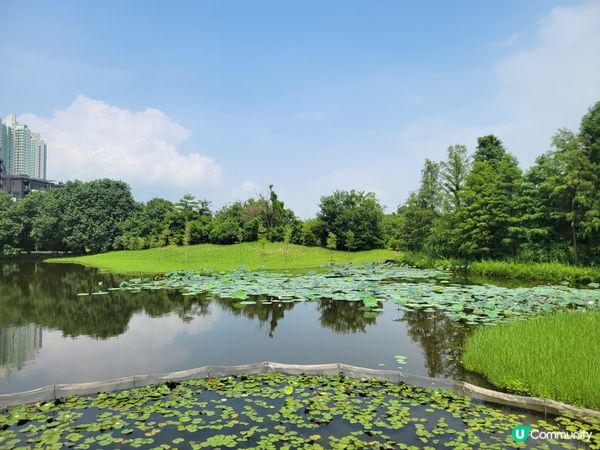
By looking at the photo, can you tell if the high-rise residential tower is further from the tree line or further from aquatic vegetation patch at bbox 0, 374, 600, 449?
aquatic vegetation patch at bbox 0, 374, 600, 449

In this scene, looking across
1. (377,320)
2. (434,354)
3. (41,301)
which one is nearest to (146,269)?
(41,301)

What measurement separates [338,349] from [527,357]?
482 centimetres

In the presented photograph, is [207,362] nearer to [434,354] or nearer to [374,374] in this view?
[374,374]

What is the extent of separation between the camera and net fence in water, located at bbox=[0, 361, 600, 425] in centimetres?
659

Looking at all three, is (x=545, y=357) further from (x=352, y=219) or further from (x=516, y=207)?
(x=352, y=219)

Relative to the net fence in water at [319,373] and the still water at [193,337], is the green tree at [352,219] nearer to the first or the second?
the still water at [193,337]

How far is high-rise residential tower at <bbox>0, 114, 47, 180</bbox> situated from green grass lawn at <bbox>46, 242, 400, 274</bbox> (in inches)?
5758

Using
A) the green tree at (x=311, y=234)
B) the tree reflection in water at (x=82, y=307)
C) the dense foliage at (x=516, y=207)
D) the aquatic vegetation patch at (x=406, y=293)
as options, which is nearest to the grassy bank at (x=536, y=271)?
the dense foliage at (x=516, y=207)

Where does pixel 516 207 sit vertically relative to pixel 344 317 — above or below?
above

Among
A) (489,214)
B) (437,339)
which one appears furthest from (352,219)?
(437,339)

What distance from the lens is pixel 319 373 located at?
867 centimetres

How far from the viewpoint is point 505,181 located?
103ft

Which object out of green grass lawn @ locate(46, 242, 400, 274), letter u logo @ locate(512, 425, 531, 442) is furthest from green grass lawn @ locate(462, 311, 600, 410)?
green grass lawn @ locate(46, 242, 400, 274)

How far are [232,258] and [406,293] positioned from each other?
24.3 m
